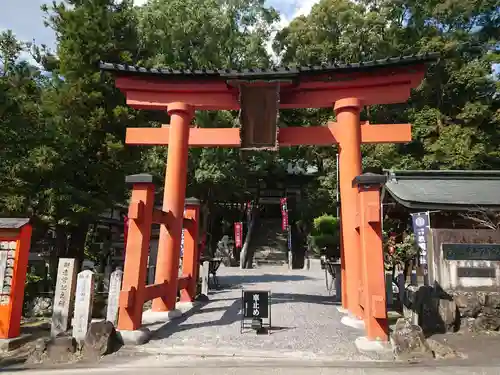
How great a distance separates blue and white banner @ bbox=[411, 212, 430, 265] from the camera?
8.73 metres

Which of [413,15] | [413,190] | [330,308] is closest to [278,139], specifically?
[413,190]

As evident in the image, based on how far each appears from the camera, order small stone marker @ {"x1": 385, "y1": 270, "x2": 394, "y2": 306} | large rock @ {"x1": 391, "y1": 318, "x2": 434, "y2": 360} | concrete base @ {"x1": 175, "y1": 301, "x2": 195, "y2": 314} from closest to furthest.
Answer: large rock @ {"x1": 391, "y1": 318, "x2": 434, "y2": 360}
concrete base @ {"x1": 175, "y1": 301, "x2": 195, "y2": 314}
small stone marker @ {"x1": 385, "y1": 270, "x2": 394, "y2": 306}

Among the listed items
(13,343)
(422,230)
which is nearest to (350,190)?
(422,230)

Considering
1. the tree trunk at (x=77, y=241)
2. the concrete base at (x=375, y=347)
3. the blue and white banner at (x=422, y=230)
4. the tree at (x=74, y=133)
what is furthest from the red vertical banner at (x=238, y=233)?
the concrete base at (x=375, y=347)

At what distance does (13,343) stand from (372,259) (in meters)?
6.82

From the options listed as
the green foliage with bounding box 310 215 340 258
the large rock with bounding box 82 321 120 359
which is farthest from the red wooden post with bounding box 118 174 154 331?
the green foliage with bounding box 310 215 340 258

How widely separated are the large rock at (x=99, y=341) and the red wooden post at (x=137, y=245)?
47cm

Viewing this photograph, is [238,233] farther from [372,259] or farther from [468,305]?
[372,259]

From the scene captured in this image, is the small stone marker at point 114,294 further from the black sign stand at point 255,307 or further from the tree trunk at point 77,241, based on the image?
the tree trunk at point 77,241

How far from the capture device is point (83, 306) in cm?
676

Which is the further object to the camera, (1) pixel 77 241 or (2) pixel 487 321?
(1) pixel 77 241

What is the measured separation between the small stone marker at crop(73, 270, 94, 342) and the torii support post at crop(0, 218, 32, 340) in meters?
1.33

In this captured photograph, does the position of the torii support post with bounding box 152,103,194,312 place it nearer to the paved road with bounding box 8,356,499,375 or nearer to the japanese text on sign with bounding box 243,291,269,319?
the japanese text on sign with bounding box 243,291,269,319

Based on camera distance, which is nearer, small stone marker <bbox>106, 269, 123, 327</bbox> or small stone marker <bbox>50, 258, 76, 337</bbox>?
small stone marker <bbox>50, 258, 76, 337</bbox>
